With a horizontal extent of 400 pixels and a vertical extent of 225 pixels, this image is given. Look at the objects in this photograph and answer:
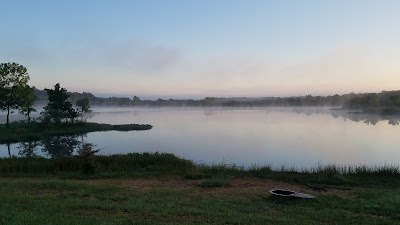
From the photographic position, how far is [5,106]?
46.8 m

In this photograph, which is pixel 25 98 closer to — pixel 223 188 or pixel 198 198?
pixel 223 188

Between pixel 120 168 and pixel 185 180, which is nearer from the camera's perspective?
pixel 185 180

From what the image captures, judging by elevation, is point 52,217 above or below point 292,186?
above

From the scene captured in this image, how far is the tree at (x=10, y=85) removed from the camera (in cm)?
4544

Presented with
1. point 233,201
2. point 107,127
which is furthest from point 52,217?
point 107,127

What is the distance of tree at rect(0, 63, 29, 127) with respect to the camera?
149 feet

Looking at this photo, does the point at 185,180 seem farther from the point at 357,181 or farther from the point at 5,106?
the point at 5,106

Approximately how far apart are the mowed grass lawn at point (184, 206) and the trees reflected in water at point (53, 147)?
19.1 m

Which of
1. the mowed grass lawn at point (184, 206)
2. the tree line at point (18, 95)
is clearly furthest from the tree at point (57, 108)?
the mowed grass lawn at point (184, 206)

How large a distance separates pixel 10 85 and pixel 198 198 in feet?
142

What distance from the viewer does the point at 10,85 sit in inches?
1826

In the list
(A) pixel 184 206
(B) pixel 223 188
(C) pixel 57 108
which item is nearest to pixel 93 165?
(B) pixel 223 188

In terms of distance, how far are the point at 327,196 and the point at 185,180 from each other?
5.81 metres

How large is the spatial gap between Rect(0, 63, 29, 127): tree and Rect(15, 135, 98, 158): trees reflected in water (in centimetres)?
819
